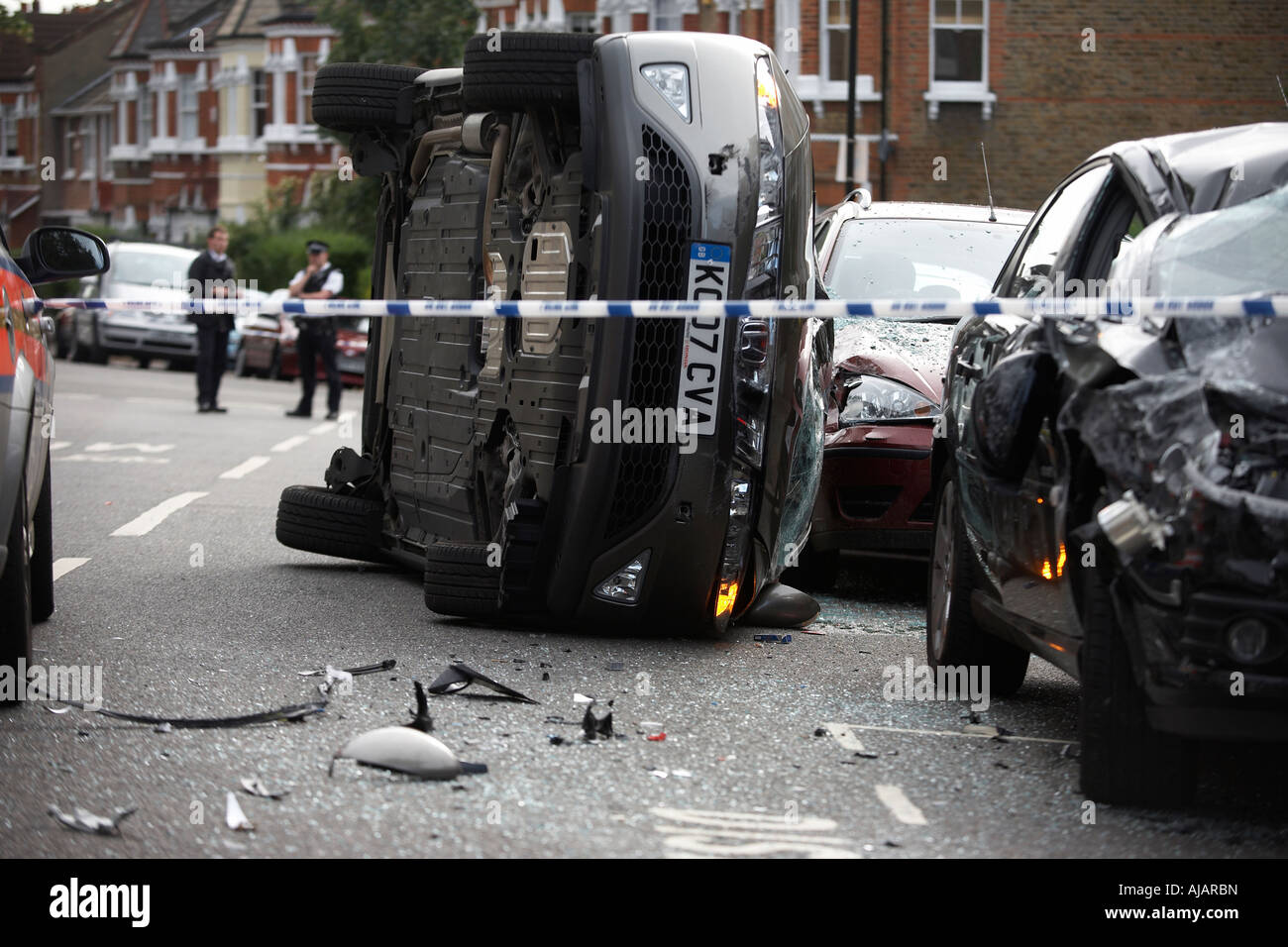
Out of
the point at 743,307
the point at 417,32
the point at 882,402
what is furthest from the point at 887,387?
the point at 417,32

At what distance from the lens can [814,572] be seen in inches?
368

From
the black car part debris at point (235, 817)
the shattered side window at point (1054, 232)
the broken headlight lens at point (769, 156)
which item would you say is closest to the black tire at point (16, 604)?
the black car part debris at point (235, 817)

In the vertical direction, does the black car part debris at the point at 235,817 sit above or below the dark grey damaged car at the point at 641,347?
below

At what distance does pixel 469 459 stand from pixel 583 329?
1.11 metres

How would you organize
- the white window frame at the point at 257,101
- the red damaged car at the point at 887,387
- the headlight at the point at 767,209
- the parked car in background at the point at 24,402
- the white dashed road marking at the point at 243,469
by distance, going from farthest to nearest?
the white window frame at the point at 257,101, the white dashed road marking at the point at 243,469, the red damaged car at the point at 887,387, the headlight at the point at 767,209, the parked car in background at the point at 24,402

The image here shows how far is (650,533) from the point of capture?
702 cm

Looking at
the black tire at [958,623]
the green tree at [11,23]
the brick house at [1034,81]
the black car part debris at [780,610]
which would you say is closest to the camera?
the black tire at [958,623]

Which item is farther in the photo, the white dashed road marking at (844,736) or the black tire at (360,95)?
the black tire at (360,95)

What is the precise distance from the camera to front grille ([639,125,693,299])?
6875mm

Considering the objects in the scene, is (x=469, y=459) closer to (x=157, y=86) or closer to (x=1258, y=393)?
(x=1258, y=393)

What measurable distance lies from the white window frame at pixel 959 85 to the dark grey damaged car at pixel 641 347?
26.9m

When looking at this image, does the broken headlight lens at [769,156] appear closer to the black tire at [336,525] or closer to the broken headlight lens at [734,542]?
the broken headlight lens at [734,542]

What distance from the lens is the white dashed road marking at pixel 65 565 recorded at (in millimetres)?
8988
